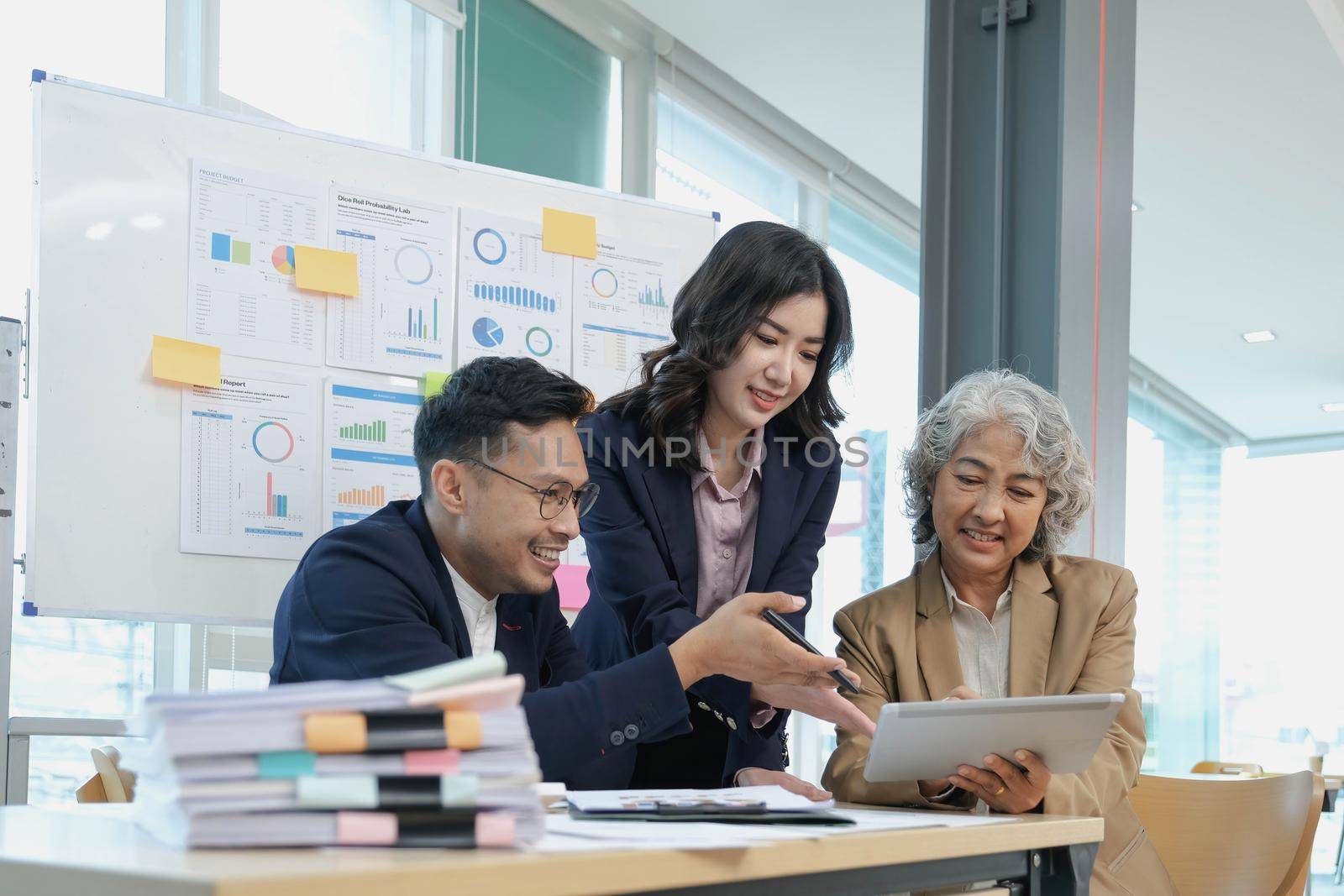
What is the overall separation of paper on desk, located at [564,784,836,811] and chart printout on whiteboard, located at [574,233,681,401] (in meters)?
1.69

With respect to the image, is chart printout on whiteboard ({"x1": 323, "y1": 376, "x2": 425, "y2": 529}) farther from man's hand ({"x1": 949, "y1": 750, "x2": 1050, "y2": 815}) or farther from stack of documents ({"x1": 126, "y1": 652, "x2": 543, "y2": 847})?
stack of documents ({"x1": 126, "y1": 652, "x2": 543, "y2": 847})

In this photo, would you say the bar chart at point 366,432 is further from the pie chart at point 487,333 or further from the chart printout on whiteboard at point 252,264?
the pie chart at point 487,333

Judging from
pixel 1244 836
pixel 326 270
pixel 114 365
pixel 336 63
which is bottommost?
pixel 1244 836

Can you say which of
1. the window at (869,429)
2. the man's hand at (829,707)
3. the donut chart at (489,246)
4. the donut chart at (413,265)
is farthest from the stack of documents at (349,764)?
the window at (869,429)

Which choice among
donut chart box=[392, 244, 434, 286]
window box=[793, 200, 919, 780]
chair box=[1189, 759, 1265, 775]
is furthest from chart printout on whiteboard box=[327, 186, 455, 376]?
chair box=[1189, 759, 1265, 775]

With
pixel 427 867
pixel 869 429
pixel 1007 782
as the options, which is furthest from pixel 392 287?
pixel 869 429

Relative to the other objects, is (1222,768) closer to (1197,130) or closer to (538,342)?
(1197,130)

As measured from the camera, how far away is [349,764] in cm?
83

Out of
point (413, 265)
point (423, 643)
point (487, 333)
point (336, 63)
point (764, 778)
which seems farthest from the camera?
point (336, 63)

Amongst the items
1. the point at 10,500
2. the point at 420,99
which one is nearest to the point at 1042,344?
the point at 10,500

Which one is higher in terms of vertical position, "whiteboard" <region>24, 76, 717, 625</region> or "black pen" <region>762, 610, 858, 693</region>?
"whiteboard" <region>24, 76, 717, 625</region>

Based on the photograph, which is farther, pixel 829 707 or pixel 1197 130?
pixel 1197 130

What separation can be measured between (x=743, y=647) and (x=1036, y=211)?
1.67 metres

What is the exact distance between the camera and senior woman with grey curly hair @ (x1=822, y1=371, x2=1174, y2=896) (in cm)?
191
